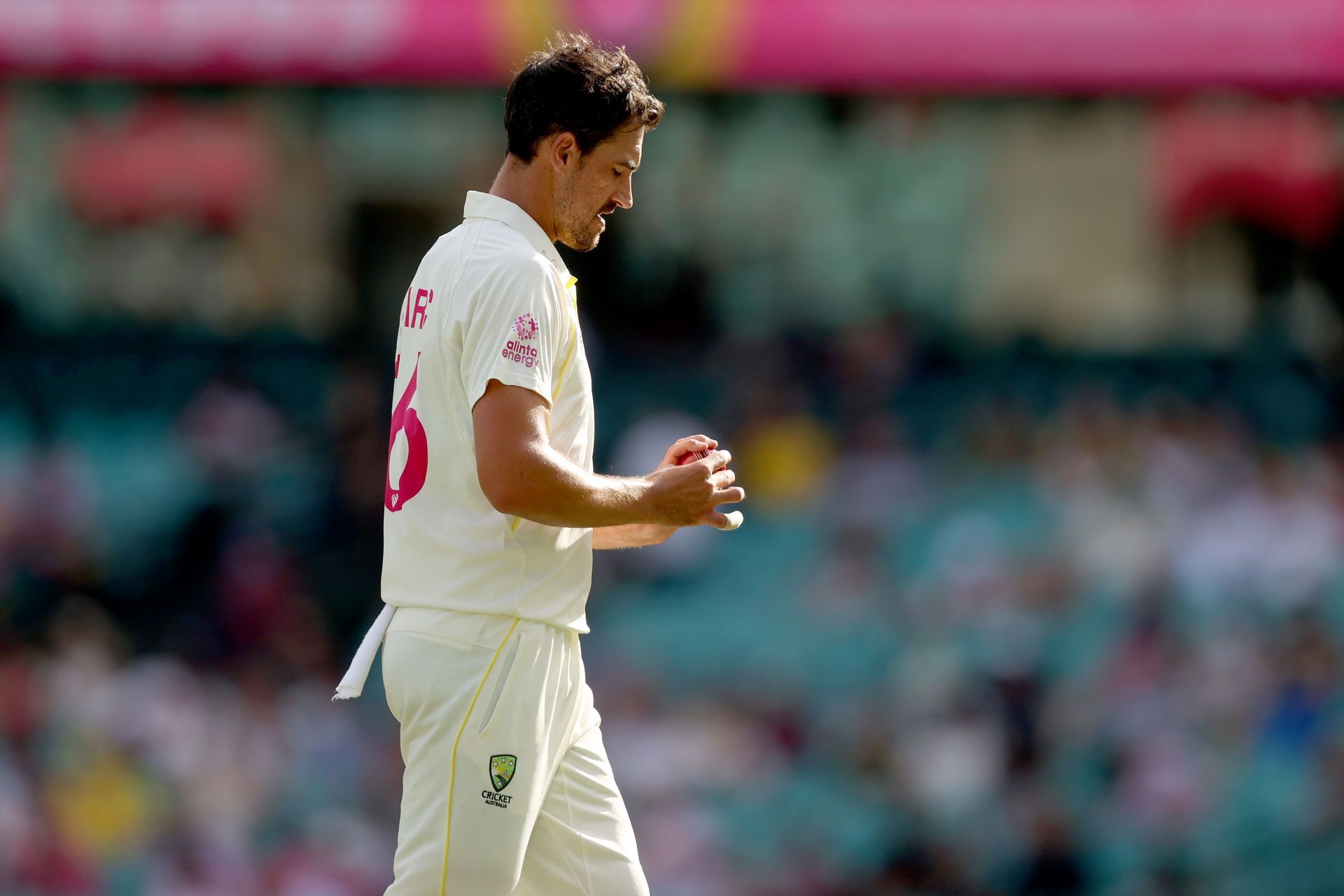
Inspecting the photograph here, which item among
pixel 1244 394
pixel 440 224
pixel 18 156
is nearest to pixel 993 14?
pixel 1244 394

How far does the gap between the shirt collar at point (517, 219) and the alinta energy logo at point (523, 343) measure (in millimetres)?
211

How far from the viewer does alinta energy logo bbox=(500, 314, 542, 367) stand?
9.81 ft

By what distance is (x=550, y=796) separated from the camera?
320 cm

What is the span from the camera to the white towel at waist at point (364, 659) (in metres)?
3.17

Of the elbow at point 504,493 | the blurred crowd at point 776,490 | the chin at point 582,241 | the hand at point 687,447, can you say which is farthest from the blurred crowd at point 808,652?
the elbow at point 504,493

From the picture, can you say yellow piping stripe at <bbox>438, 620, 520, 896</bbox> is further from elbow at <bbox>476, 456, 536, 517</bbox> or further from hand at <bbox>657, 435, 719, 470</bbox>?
hand at <bbox>657, 435, 719, 470</bbox>

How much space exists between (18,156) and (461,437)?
11.5 m

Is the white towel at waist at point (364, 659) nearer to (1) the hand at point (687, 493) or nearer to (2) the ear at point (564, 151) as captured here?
(1) the hand at point (687, 493)

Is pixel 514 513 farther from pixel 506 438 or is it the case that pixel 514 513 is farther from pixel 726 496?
pixel 726 496

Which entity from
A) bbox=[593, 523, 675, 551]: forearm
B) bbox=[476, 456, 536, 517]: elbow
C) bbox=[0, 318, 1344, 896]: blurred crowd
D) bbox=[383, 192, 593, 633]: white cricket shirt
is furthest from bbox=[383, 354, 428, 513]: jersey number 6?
bbox=[0, 318, 1344, 896]: blurred crowd

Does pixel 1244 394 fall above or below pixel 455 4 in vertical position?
below

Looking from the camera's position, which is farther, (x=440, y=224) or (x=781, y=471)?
(x=440, y=224)

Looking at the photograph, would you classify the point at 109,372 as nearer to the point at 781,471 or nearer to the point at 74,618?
the point at 74,618

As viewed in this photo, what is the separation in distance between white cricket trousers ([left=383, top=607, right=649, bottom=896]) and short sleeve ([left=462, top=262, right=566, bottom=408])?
1.47ft
